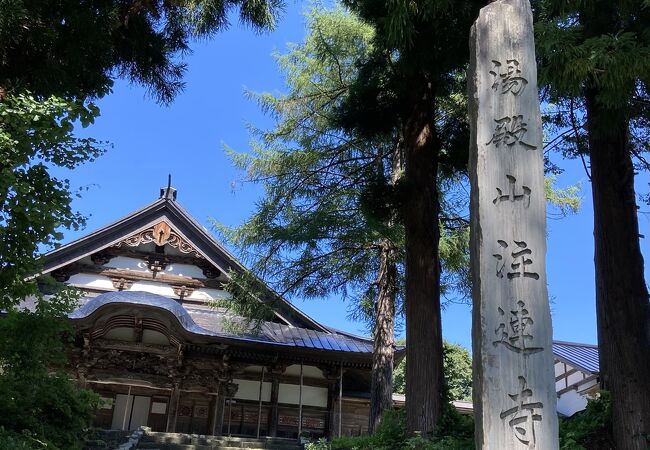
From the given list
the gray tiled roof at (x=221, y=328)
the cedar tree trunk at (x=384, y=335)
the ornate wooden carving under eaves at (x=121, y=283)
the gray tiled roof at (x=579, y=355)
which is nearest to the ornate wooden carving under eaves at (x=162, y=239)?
the ornate wooden carving under eaves at (x=121, y=283)

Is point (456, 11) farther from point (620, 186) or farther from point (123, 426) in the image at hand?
point (123, 426)

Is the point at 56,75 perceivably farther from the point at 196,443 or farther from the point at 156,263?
the point at 156,263

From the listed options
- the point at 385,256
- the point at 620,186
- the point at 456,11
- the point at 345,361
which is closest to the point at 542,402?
the point at 620,186

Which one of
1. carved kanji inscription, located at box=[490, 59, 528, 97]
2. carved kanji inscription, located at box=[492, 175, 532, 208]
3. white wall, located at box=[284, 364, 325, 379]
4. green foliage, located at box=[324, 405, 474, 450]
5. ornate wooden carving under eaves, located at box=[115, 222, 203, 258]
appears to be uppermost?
ornate wooden carving under eaves, located at box=[115, 222, 203, 258]

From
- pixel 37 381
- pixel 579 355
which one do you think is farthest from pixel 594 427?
pixel 579 355

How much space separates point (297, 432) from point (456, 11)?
8.99 metres

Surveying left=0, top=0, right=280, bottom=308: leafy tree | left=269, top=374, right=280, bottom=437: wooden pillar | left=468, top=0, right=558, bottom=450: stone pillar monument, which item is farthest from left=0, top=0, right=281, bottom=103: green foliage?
left=269, top=374, right=280, bottom=437: wooden pillar

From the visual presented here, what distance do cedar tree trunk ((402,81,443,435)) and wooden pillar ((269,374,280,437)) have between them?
6054 millimetres

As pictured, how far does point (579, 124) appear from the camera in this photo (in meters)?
8.59

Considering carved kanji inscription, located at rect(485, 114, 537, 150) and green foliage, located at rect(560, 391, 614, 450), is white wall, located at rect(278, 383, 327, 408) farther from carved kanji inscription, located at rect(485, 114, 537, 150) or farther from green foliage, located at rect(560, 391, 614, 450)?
carved kanji inscription, located at rect(485, 114, 537, 150)

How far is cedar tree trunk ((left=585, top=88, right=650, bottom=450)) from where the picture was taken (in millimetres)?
5777

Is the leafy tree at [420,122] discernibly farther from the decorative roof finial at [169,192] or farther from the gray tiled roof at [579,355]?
the gray tiled roof at [579,355]

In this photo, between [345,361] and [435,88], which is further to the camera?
[345,361]

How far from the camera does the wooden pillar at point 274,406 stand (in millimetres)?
12242
